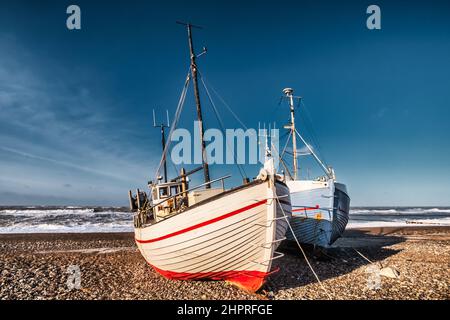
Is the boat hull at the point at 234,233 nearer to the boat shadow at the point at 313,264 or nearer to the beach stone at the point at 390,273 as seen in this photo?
the boat shadow at the point at 313,264

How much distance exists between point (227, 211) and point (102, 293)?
586 cm

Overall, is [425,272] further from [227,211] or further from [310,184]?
[227,211]

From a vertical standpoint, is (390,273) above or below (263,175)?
below

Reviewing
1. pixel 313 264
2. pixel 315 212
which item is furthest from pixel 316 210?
pixel 313 264

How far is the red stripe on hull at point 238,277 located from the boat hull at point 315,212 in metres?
7.33

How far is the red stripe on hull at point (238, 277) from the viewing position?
882 centimetres

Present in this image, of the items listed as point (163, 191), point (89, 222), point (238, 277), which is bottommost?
point (89, 222)

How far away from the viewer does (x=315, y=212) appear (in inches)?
611

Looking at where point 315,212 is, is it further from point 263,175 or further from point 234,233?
point 234,233

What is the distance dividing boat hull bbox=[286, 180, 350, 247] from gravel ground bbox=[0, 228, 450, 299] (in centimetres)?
95

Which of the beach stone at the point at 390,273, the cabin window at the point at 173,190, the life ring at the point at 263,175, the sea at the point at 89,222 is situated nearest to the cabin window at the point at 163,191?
the cabin window at the point at 173,190

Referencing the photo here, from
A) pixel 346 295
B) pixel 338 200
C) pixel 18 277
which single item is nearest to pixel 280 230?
pixel 346 295

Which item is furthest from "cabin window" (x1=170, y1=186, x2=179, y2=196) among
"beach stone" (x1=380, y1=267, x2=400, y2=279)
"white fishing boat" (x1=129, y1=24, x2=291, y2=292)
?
"beach stone" (x1=380, y1=267, x2=400, y2=279)

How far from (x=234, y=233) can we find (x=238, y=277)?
1956mm
